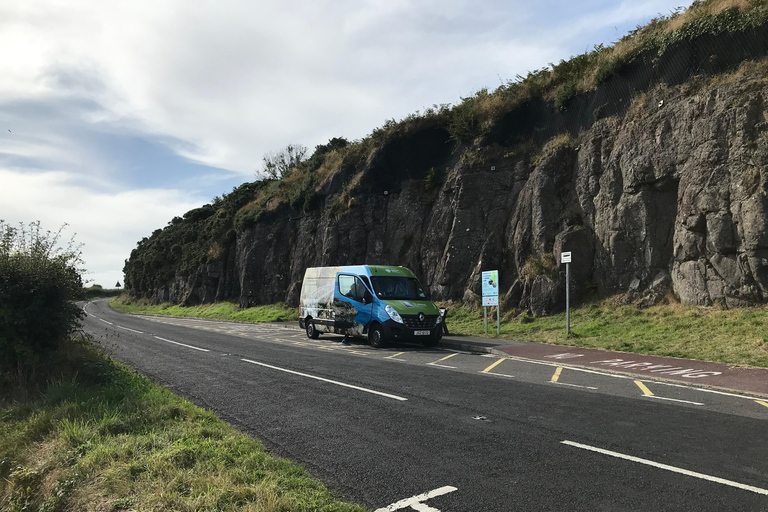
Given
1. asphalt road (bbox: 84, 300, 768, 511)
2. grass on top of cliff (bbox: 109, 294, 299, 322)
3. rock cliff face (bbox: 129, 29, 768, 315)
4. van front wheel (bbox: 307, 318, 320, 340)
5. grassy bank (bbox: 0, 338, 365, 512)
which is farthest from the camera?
grass on top of cliff (bbox: 109, 294, 299, 322)

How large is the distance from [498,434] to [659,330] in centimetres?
1167

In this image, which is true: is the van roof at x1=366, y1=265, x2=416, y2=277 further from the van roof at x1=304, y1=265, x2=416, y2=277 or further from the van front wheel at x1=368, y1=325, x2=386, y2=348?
the van front wheel at x1=368, y1=325, x2=386, y2=348

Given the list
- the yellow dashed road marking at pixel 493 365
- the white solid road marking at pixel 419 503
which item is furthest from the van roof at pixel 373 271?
the white solid road marking at pixel 419 503

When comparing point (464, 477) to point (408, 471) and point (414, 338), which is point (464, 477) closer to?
point (408, 471)

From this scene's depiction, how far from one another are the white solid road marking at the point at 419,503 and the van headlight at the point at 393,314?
11.8 meters

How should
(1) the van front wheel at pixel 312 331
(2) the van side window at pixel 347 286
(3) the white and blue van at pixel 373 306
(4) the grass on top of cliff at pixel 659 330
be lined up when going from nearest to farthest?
(4) the grass on top of cliff at pixel 659 330 < (3) the white and blue van at pixel 373 306 < (2) the van side window at pixel 347 286 < (1) the van front wheel at pixel 312 331

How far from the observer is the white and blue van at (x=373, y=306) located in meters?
16.5

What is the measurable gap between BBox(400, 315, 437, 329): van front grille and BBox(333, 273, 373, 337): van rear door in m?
1.53

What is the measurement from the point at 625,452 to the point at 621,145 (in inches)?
702

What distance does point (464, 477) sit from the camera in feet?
15.8

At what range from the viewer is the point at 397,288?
17875 millimetres

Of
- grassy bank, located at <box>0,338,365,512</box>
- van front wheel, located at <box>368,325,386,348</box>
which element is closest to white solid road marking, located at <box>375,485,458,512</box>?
grassy bank, located at <box>0,338,365,512</box>

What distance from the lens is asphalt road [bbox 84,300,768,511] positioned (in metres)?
4.47

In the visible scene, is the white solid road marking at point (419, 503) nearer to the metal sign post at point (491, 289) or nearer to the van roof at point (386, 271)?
the van roof at point (386, 271)
